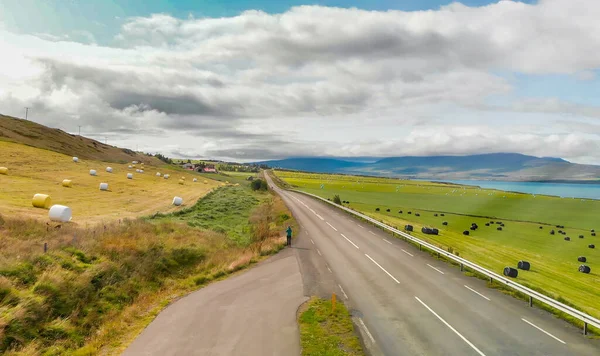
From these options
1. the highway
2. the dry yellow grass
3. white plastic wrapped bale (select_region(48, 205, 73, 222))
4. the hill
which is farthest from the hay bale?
the hill

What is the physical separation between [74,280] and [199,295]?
19.8 ft

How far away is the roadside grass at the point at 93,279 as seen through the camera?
13141 millimetres

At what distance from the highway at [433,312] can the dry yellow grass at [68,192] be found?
76.1 ft

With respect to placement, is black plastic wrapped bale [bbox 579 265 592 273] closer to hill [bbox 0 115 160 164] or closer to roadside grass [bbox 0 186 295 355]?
roadside grass [bbox 0 186 295 355]

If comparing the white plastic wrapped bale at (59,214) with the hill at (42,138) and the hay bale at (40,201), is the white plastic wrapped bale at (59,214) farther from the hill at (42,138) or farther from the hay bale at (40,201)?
the hill at (42,138)

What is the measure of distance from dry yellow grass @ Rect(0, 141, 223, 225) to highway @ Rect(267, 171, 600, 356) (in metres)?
23.2

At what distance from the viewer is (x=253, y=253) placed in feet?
88.9

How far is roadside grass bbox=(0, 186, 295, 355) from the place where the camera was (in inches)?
517

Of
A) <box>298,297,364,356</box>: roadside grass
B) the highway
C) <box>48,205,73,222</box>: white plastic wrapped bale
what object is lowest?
<box>298,297,364,356</box>: roadside grass

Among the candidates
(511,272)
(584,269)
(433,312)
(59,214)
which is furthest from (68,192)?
(584,269)

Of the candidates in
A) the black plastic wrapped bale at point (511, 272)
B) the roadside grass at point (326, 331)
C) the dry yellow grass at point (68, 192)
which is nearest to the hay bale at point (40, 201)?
the dry yellow grass at point (68, 192)

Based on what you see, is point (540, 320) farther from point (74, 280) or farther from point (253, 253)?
point (74, 280)

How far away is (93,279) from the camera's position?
58.2 feet

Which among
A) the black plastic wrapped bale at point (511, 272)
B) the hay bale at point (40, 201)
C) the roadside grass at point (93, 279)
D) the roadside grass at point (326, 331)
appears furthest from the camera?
the hay bale at point (40, 201)
